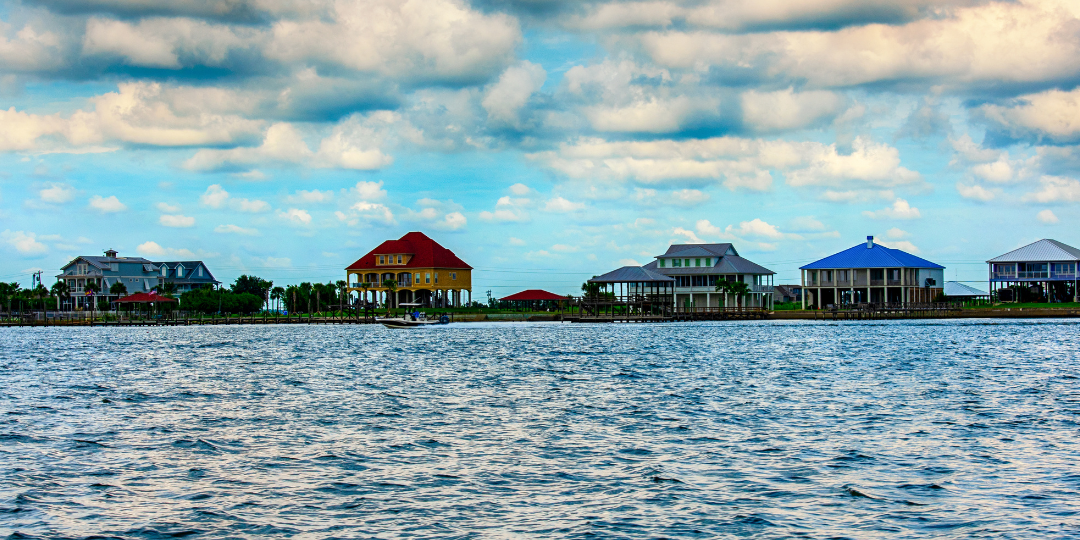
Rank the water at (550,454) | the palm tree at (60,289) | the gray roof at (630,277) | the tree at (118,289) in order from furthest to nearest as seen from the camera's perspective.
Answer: the palm tree at (60,289), the tree at (118,289), the gray roof at (630,277), the water at (550,454)

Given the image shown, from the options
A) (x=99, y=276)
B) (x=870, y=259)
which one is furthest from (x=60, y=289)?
Result: (x=870, y=259)

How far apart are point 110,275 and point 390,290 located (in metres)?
53.3

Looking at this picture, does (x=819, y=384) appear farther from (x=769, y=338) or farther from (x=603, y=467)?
(x=769, y=338)

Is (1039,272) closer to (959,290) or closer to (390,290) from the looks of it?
(959,290)

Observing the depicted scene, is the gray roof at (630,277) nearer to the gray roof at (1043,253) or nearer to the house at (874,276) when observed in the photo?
the house at (874,276)

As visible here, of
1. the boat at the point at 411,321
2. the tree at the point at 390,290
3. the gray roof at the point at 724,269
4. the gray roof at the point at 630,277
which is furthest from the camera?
the tree at the point at 390,290

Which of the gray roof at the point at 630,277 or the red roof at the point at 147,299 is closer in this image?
the gray roof at the point at 630,277

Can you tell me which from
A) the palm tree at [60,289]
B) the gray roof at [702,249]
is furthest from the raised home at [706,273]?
the palm tree at [60,289]

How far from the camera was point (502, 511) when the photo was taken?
14.0m

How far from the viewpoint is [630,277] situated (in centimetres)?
10750

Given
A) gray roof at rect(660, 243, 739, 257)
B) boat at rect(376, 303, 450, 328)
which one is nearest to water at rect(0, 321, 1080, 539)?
boat at rect(376, 303, 450, 328)

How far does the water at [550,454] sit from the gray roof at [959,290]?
92.9 metres

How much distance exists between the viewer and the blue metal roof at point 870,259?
112 m

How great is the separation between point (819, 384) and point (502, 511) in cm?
2110
